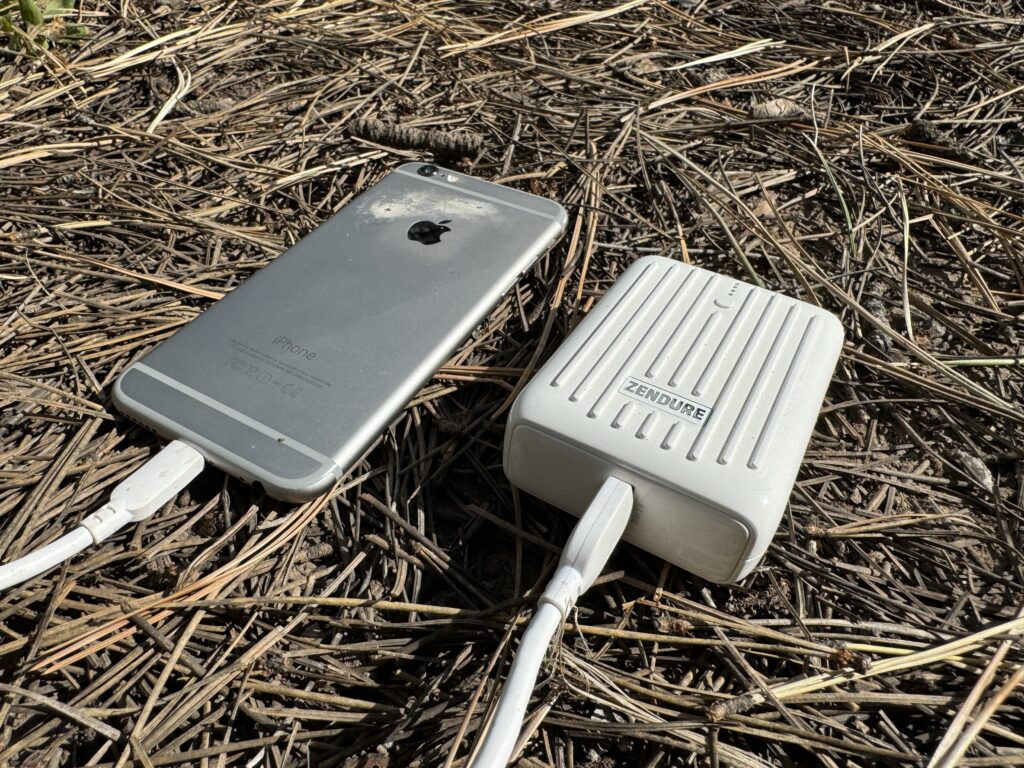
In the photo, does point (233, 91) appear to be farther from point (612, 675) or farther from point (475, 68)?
point (612, 675)

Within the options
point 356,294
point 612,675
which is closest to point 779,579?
point 612,675

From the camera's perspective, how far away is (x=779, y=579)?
2.99ft

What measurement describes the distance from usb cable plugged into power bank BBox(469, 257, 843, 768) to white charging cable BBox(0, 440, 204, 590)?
0.43 m

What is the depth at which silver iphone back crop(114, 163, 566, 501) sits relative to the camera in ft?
3.11

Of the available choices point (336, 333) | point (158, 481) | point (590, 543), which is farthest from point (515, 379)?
point (158, 481)

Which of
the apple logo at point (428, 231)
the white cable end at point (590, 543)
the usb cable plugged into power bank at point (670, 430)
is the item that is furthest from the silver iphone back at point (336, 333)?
the white cable end at point (590, 543)

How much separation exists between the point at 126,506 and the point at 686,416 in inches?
27.6

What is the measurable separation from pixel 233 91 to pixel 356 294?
3.04ft

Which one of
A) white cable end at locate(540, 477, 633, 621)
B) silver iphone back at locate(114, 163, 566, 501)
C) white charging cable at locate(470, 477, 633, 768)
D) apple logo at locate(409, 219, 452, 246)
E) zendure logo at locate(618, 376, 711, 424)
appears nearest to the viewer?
white charging cable at locate(470, 477, 633, 768)

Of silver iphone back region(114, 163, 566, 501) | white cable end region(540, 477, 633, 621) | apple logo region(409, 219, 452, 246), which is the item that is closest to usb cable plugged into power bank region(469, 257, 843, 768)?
white cable end region(540, 477, 633, 621)

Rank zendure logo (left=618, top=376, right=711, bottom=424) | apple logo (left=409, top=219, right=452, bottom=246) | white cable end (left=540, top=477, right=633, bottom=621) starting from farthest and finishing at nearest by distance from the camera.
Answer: apple logo (left=409, top=219, right=452, bottom=246)
zendure logo (left=618, top=376, right=711, bottom=424)
white cable end (left=540, top=477, right=633, bottom=621)

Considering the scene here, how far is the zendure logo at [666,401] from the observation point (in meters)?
0.84

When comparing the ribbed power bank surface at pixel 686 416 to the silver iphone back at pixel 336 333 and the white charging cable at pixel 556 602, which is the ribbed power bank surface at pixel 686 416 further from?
the silver iphone back at pixel 336 333

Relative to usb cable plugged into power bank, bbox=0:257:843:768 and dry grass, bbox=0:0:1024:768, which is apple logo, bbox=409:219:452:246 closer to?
dry grass, bbox=0:0:1024:768
